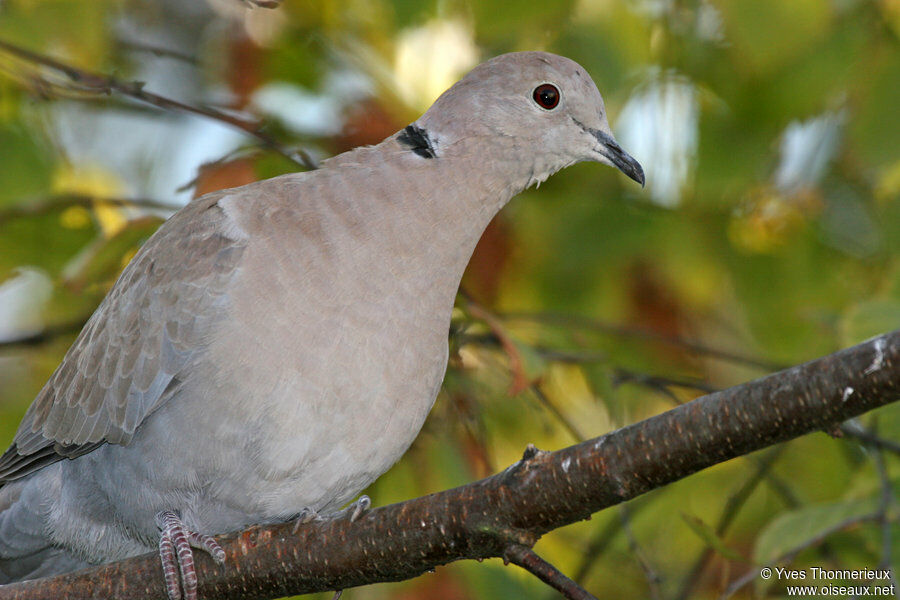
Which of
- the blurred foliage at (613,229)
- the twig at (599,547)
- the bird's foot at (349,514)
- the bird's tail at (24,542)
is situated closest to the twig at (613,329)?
the blurred foliage at (613,229)

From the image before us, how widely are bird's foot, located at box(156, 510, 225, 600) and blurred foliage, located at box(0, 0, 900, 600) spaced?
80 cm

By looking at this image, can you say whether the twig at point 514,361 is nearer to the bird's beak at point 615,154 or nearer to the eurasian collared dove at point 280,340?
the eurasian collared dove at point 280,340

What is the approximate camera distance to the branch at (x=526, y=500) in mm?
1568

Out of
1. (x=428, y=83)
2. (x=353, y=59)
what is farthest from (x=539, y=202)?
(x=353, y=59)

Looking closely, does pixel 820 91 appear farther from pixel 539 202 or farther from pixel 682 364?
pixel 682 364

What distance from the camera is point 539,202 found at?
13.9 ft

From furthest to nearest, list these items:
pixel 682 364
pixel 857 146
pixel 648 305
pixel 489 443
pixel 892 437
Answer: pixel 648 305, pixel 682 364, pixel 489 443, pixel 857 146, pixel 892 437

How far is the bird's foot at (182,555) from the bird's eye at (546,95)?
5.02 ft

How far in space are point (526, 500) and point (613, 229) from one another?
2.25m

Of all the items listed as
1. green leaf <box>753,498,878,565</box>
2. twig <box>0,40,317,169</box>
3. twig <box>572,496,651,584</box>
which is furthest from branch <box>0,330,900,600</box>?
twig <box>572,496,651,584</box>

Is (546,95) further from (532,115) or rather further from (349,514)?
(349,514)

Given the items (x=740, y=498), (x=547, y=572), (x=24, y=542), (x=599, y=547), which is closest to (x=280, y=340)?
(x=547, y=572)

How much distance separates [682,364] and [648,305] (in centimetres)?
47

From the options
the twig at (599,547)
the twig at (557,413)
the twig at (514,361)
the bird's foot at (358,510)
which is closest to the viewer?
the bird's foot at (358,510)
